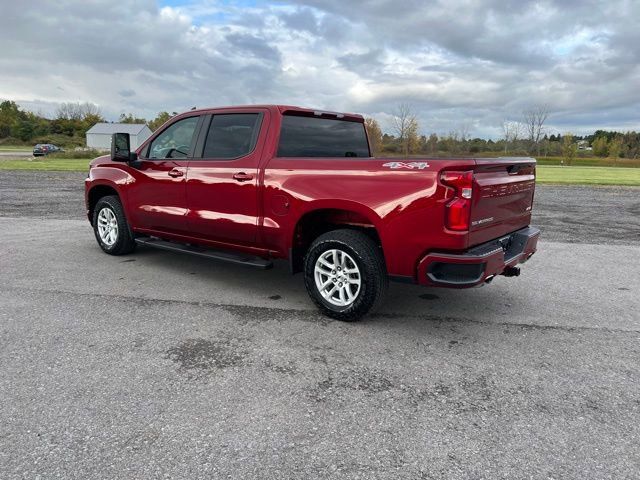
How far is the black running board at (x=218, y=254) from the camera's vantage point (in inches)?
196

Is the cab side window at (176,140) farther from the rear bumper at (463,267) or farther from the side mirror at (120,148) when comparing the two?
the rear bumper at (463,267)

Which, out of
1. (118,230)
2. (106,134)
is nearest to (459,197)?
(118,230)

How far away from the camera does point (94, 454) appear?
8.24ft

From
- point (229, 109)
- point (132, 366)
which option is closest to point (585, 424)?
point (132, 366)

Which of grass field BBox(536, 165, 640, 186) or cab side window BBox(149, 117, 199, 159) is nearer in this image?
cab side window BBox(149, 117, 199, 159)

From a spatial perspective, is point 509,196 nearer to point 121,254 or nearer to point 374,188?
point 374,188

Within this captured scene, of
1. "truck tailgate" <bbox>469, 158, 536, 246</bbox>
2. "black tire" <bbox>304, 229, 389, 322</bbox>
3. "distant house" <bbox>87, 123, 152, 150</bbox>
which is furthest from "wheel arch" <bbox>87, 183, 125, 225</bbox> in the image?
"distant house" <bbox>87, 123, 152, 150</bbox>

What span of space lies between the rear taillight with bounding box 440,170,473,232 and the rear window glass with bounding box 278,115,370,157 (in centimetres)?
185

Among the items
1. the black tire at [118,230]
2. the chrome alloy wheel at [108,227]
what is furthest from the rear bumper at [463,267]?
the chrome alloy wheel at [108,227]

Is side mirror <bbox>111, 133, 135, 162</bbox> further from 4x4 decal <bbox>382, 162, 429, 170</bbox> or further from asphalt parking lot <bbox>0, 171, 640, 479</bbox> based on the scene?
4x4 decal <bbox>382, 162, 429, 170</bbox>

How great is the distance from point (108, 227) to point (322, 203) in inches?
154

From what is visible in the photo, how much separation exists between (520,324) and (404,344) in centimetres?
126

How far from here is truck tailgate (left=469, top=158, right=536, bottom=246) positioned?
3.83 m

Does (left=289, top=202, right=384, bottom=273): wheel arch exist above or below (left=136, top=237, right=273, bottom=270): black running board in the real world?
above
